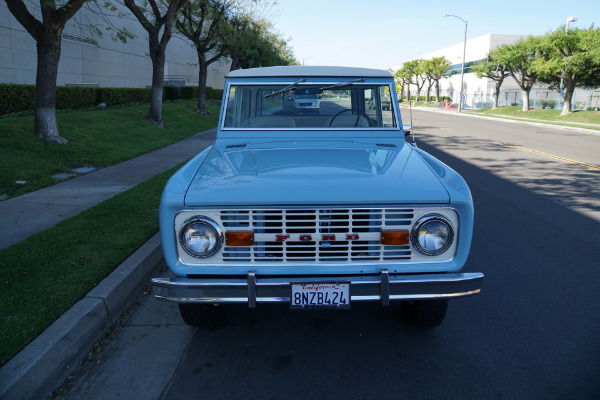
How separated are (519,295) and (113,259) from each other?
372 cm

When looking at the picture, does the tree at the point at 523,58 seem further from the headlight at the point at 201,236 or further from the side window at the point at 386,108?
the headlight at the point at 201,236

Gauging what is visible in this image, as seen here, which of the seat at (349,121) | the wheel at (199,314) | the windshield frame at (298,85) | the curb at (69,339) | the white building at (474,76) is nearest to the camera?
the curb at (69,339)

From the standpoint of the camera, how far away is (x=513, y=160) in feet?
39.1

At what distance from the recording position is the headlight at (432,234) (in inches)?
110

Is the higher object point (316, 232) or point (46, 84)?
point (46, 84)

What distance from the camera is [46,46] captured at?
989 cm

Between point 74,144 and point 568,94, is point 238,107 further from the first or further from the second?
point 568,94

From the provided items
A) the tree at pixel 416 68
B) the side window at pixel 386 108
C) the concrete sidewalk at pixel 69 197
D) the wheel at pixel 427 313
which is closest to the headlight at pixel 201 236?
the wheel at pixel 427 313

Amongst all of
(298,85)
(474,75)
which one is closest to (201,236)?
(298,85)

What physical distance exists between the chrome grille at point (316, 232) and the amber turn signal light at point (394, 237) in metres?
0.03

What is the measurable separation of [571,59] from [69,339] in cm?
3421

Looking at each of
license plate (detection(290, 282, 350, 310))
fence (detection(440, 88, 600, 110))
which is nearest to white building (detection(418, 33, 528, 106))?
fence (detection(440, 88, 600, 110))

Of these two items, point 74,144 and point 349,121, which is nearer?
point 349,121

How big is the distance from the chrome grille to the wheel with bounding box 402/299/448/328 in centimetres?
70
